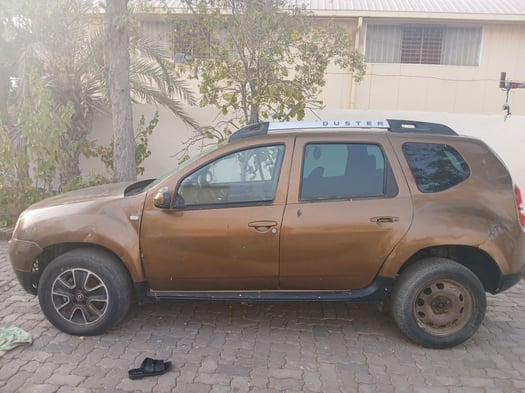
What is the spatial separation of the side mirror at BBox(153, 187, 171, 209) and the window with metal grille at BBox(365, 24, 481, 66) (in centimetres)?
1037

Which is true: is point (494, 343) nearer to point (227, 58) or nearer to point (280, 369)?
point (280, 369)

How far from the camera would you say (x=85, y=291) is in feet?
11.7

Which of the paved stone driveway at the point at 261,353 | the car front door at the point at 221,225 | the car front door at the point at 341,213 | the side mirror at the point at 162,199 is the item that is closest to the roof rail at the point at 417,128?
the car front door at the point at 341,213

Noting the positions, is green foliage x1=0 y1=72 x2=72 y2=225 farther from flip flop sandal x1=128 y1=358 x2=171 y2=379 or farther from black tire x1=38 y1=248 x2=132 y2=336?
flip flop sandal x1=128 y1=358 x2=171 y2=379

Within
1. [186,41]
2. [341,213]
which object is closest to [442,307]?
[341,213]

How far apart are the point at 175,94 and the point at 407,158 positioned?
5.64m

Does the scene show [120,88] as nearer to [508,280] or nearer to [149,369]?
[149,369]

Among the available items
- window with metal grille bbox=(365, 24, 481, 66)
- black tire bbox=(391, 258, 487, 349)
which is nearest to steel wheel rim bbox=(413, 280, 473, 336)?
black tire bbox=(391, 258, 487, 349)

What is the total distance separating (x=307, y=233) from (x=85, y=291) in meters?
1.84

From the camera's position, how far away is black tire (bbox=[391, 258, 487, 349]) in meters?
3.45

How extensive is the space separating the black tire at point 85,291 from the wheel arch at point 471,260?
225 cm

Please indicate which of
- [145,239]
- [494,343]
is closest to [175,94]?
[145,239]

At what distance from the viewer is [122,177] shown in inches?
254

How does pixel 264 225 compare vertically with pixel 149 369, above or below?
above
